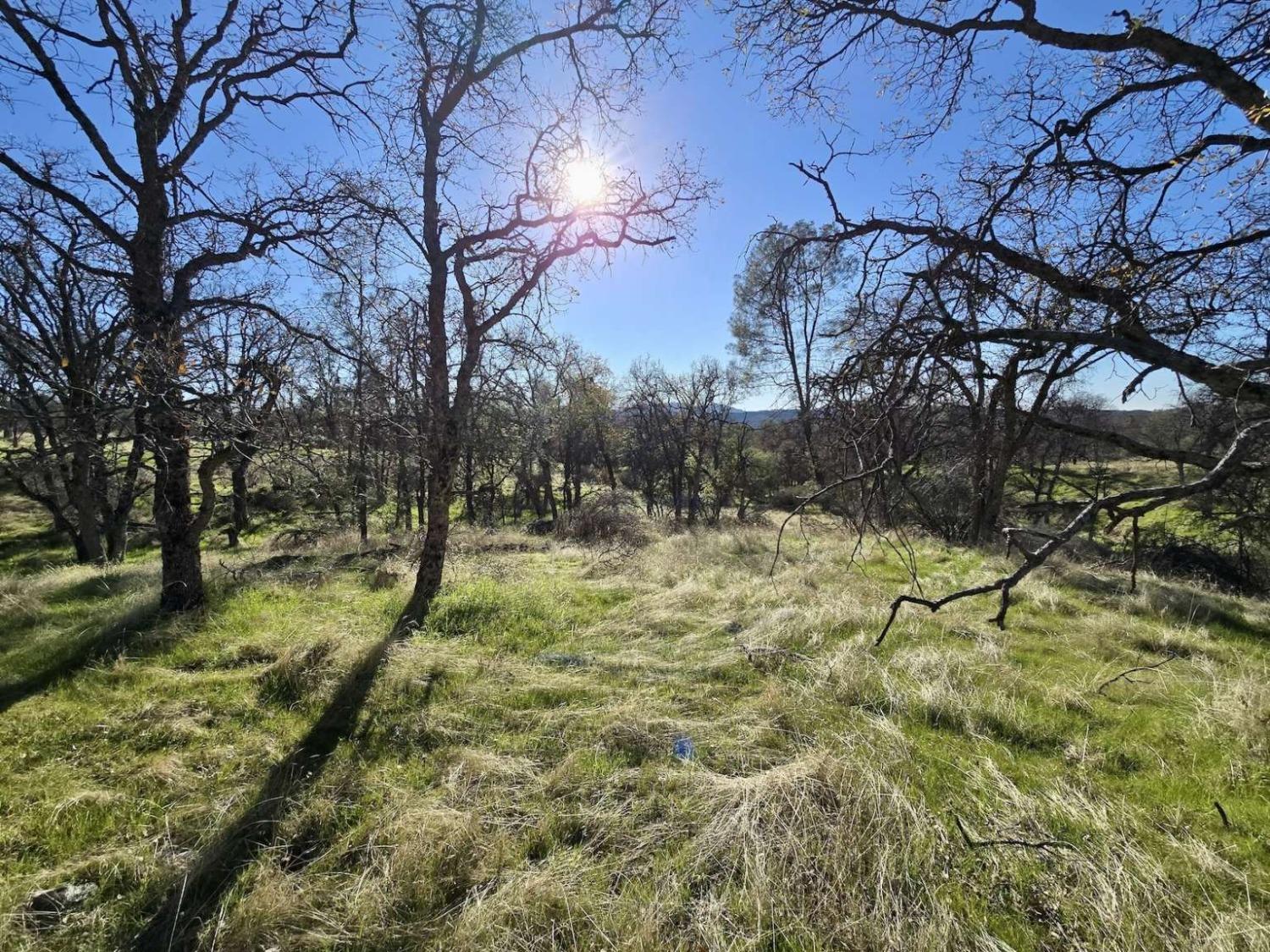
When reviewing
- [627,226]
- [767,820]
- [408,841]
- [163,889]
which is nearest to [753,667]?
[767,820]

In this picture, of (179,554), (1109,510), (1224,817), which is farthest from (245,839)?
(1224,817)

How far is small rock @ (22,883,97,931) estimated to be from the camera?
2369mm

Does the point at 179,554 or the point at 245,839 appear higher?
the point at 179,554

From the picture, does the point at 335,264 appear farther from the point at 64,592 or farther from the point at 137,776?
the point at 64,592

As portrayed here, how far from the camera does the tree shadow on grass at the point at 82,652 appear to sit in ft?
14.6

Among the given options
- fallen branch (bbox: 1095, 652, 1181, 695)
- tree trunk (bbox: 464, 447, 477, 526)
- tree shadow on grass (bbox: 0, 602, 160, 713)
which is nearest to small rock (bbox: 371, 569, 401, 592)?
tree shadow on grass (bbox: 0, 602, 160, 713)

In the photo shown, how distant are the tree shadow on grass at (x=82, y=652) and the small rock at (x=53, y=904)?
2.73 m

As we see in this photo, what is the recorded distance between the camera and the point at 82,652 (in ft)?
16.8

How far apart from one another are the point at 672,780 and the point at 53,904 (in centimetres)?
321

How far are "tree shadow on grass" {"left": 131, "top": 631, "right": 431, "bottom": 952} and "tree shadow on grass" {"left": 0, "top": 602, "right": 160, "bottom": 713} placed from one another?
2639mm

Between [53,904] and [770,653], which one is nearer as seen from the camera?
[53,904]

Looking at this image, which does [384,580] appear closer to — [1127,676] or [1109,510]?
[1109,510]

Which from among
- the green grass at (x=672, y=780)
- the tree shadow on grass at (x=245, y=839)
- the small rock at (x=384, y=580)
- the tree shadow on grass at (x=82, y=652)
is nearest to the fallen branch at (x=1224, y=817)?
the green grass at (x=672, y=780)

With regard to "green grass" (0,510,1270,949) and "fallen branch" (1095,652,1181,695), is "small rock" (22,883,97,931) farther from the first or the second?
"fallen branch" (1095,652,1181,695)
